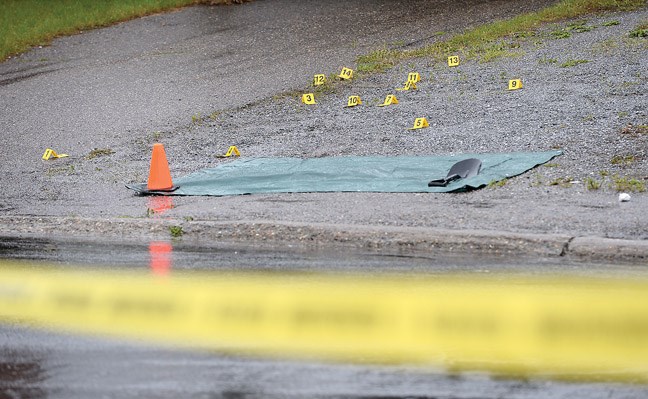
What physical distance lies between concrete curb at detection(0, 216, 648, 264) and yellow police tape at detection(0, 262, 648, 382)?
0.71 metres

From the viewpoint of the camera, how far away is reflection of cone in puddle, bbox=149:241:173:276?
882 centimetres

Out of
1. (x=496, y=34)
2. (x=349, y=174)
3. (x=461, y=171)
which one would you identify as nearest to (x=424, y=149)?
(x=349, y=174)

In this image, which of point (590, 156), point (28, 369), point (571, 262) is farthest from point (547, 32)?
point (28, 369)

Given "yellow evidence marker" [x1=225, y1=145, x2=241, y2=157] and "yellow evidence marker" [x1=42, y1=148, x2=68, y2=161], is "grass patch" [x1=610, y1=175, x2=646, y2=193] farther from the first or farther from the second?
"yellow evidence marker" [x1=42, y1=148, x2=68, y2=161]

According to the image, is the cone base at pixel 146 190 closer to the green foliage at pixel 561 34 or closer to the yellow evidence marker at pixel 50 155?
the yellow evidence marker at pixel 50 155

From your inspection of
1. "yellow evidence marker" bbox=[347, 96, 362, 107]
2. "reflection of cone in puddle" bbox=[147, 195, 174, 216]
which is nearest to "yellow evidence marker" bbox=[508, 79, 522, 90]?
"yellow evidence marker" bbox=[347, 96, 362, 107]

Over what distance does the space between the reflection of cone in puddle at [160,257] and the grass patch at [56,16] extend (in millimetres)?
16925

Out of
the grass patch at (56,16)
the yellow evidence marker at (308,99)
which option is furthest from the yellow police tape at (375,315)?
the grass patch at (56,16)

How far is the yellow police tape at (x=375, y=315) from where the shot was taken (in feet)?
20.4

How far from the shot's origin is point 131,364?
6.16m

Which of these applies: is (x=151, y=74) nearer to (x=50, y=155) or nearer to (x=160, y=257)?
(x=50, y=155)

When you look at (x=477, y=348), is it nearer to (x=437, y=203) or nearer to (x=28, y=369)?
(x=28, y=369)

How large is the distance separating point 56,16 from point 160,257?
73.9 ft

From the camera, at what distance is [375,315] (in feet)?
23.7
